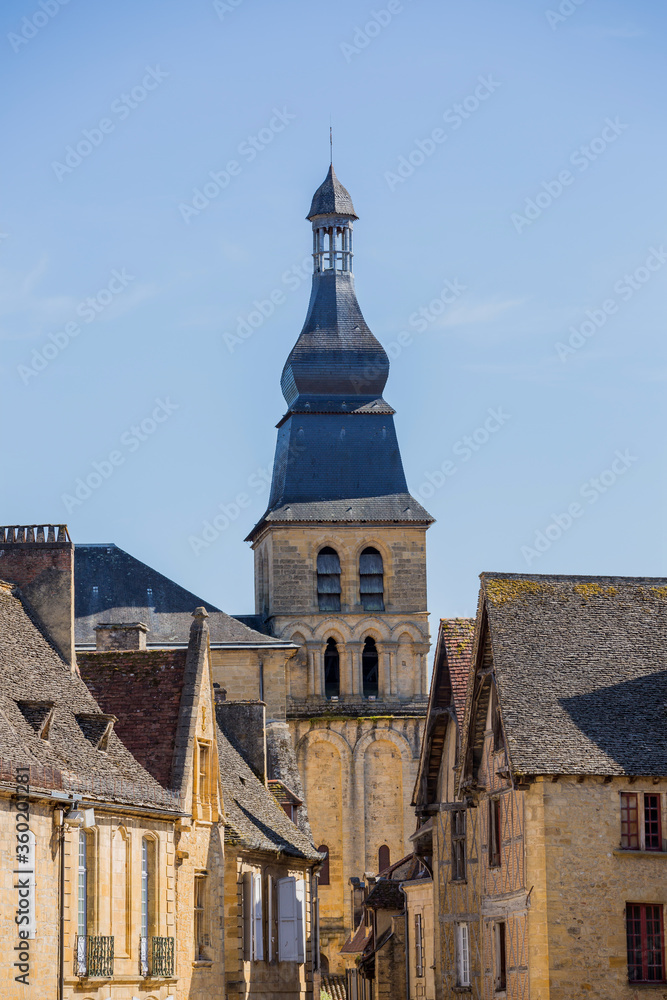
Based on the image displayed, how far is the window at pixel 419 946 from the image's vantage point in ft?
138

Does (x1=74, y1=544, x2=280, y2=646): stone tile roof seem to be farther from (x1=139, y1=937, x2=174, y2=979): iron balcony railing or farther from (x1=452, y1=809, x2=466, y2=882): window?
(x1=139, y1=937, x2=174, y2=979): iron balcony railing

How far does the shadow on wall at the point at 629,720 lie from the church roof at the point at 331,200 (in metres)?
50.7

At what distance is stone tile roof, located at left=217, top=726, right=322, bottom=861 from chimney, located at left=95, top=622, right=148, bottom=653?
3074 mm

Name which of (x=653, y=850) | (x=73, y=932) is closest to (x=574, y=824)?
(x=653, y=850)

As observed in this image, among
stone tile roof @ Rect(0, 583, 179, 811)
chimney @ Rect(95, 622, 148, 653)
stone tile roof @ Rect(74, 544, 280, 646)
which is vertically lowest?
stone tile roof @ Rect(0, 583, 179, 811)

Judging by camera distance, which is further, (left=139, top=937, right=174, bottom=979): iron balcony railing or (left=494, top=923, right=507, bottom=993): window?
(left=494, top=923, right=507, bottom=993): window

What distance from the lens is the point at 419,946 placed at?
4266cm

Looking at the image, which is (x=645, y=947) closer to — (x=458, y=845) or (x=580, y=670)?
(x=580, y=670)

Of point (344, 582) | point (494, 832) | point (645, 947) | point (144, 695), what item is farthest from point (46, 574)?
point (344, 582)

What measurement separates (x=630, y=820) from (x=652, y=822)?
1.33ft

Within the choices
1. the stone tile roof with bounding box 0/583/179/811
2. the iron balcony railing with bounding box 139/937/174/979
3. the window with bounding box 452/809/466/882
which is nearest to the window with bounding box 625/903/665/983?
the window with bounding box 452/809/466/882

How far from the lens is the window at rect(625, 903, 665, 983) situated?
3195 centimetres

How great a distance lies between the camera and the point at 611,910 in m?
32.0

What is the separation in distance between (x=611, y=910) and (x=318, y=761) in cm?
4344
